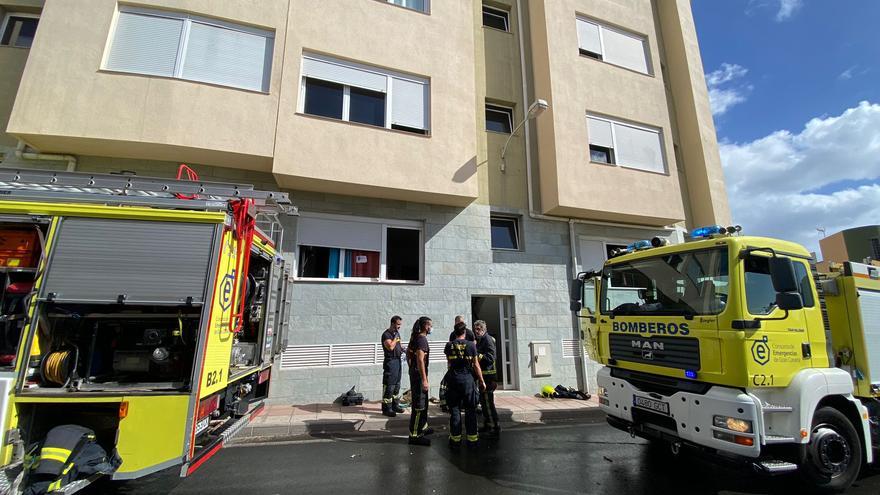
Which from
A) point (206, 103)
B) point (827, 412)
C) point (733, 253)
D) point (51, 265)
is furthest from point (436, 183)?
point (827, 412)

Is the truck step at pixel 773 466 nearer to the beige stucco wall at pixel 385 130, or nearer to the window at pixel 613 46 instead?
the beige stucco wall at pixel 385 130

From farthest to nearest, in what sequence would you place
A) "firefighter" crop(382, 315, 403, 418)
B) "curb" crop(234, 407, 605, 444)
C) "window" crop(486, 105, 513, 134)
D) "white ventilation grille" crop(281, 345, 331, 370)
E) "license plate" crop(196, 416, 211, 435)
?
"window" crop(486, 105, 513, 134), "white ventilation grille" crop(281, 345, 331, 370), "firefighter" crop(382, 315, 403, 418), "curb" crop(234, 407, 605, 444), "license plate" crop(196, 416, 211, 435)

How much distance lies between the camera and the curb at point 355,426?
5840 mm

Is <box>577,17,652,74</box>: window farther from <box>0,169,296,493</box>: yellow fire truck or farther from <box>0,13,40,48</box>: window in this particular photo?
<box>0,13,40,48</box>: window

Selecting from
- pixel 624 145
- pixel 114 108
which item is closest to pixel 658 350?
pixel 624 145

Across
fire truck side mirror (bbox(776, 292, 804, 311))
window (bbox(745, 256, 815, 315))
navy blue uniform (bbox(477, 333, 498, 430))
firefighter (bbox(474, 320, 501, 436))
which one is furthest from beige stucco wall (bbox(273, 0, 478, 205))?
fire truck side mirror (bbox(776, 292, 804, 311))

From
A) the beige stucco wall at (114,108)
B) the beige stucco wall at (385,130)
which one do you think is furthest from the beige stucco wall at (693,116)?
the beige stucco wall at (114,108)

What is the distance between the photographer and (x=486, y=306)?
1045cm

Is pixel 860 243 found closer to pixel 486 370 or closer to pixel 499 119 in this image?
pixel 499 119

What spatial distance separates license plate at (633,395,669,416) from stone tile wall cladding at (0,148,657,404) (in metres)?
4.65

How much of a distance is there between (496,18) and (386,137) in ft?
20.4

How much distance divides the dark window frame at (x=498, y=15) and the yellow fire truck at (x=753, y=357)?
30.0 ft

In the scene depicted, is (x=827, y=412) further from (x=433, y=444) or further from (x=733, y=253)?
(x=433, y=444)

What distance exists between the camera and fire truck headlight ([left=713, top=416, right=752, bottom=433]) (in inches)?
135
